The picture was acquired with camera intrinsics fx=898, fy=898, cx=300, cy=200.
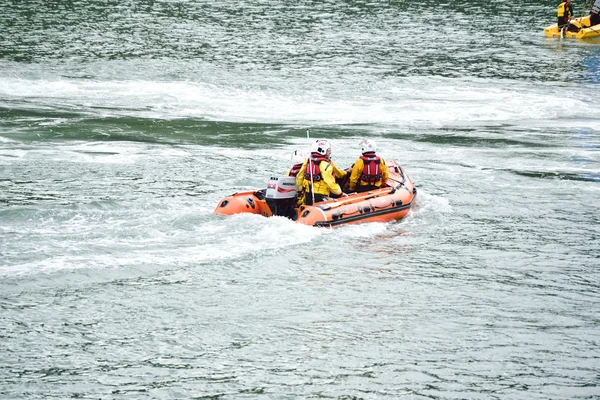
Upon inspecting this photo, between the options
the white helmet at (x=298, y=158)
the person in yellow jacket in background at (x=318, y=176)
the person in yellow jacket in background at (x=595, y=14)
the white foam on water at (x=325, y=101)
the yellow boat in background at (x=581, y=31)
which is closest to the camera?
the person in yellow jacket in background at (x=318, y=176)

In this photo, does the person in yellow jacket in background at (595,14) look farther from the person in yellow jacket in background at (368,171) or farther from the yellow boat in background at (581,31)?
the person in yellow jacket in background at (368,171)

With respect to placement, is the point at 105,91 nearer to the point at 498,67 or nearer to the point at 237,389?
the point at 498,67

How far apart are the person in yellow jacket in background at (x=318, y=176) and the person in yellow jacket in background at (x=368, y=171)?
30.9 inches

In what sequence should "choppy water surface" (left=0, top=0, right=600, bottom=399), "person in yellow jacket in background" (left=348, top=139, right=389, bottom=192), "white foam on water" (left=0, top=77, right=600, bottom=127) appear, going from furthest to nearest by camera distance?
"white foam on water" (left=0, top=77, right=600, bottom=127), "person in yellow jacket in background" (left=348, top=139, right=389, bottom=192), "choppy water surface" (left=0, top=0, right=600, bottom=399)

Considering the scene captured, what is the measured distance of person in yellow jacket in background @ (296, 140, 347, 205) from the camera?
514 inches

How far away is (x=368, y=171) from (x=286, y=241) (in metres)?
2.20

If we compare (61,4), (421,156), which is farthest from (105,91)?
(61,4)

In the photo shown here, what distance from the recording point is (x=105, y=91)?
80.9 ft

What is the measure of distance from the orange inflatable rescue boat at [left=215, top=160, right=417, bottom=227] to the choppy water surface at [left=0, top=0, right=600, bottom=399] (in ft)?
0.76

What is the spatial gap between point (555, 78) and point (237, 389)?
2119cm

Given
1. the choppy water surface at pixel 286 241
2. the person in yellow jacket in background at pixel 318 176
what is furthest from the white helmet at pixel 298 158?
the choppy water surface at pixel 286 241

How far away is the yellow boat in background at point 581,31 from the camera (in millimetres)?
34625

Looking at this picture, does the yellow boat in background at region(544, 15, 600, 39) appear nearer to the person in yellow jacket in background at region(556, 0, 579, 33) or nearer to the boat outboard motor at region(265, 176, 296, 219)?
the person in yellow jacket in background at region(556, 0, 579, 33)

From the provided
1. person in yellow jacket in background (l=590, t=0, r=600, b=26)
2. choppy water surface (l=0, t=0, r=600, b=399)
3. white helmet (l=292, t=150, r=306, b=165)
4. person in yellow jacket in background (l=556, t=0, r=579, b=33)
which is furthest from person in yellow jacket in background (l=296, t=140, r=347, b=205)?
person in yellow jacket in background (l=590, t=0, r=600, b=26)
